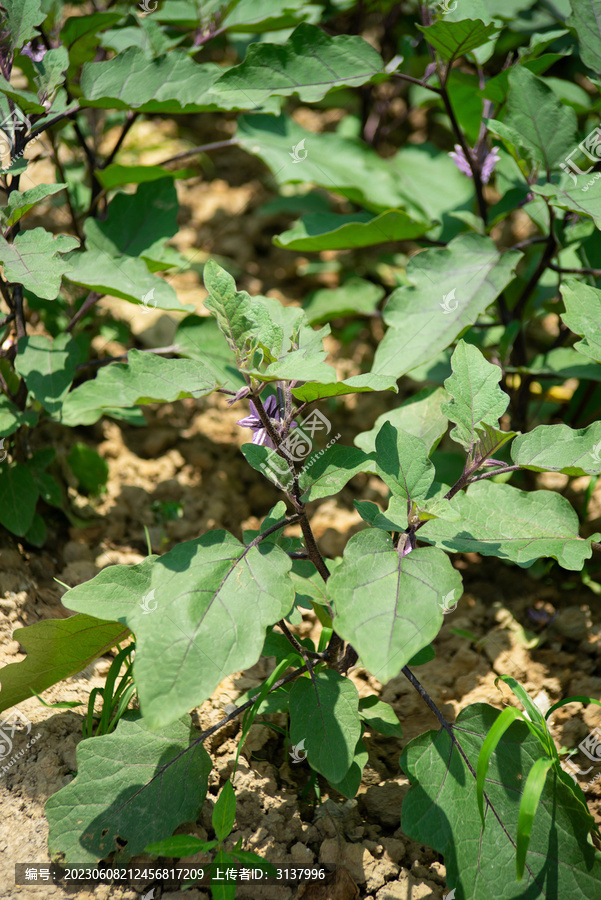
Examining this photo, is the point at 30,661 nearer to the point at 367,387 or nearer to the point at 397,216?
the point at 367,387

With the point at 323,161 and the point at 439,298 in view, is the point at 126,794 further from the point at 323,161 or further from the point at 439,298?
the point at 323,161

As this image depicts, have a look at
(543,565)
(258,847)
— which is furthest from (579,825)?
(543,565)

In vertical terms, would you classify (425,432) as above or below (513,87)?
Answer: below

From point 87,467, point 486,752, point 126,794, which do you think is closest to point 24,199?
point 87,467

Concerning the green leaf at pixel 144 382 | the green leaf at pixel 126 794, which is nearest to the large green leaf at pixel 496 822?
the green leaf at pixel 126 794

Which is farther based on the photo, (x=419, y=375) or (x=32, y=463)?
(x=419, y=375)

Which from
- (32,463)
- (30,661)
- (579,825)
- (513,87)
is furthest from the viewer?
(32,463)

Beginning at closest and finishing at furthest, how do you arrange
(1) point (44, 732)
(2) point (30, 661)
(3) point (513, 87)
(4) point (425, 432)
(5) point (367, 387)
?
(5) point (367, 387) → (2) point (30, 661) → (1) point (44, 732) → (4) point (425, 432) → (3) point (513, 87)

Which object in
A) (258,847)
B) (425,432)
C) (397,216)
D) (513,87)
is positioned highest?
(513,87)
